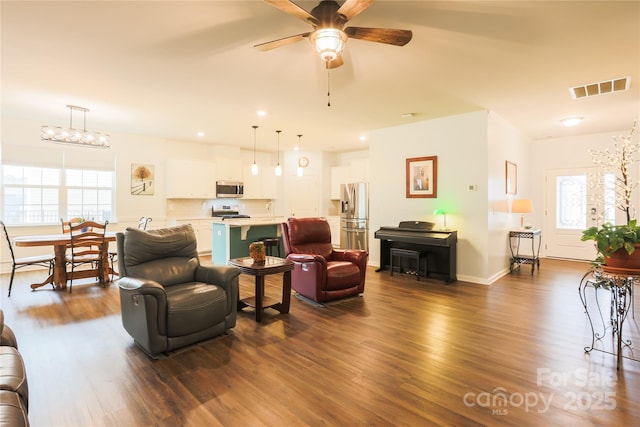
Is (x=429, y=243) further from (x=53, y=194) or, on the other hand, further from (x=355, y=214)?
(x=53, y=194)

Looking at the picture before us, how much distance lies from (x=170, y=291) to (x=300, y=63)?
2.50m

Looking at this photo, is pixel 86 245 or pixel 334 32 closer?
pixel 334 32

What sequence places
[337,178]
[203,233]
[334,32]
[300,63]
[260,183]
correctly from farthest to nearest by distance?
Answer: 1. [337,178]
2. [260,183]
3. [203,233]
4. [300,63]
5. [334,32]

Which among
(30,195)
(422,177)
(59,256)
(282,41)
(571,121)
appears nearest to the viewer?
(282,41)

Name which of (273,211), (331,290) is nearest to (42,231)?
(273,211)

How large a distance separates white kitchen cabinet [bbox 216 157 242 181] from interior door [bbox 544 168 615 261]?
7120mm

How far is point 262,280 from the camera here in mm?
3383

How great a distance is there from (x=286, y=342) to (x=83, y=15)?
3051 mm

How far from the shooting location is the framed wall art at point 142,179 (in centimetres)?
669

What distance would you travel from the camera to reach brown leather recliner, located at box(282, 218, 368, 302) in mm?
3828

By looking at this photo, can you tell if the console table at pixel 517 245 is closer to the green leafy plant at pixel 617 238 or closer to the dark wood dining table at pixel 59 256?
the green leafy plant at pixel 617 238

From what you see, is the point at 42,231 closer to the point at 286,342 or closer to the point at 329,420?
the point at 286,342

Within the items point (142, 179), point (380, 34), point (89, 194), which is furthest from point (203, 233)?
point (380, 34)

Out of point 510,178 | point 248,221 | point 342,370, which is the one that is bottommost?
point 342,370
